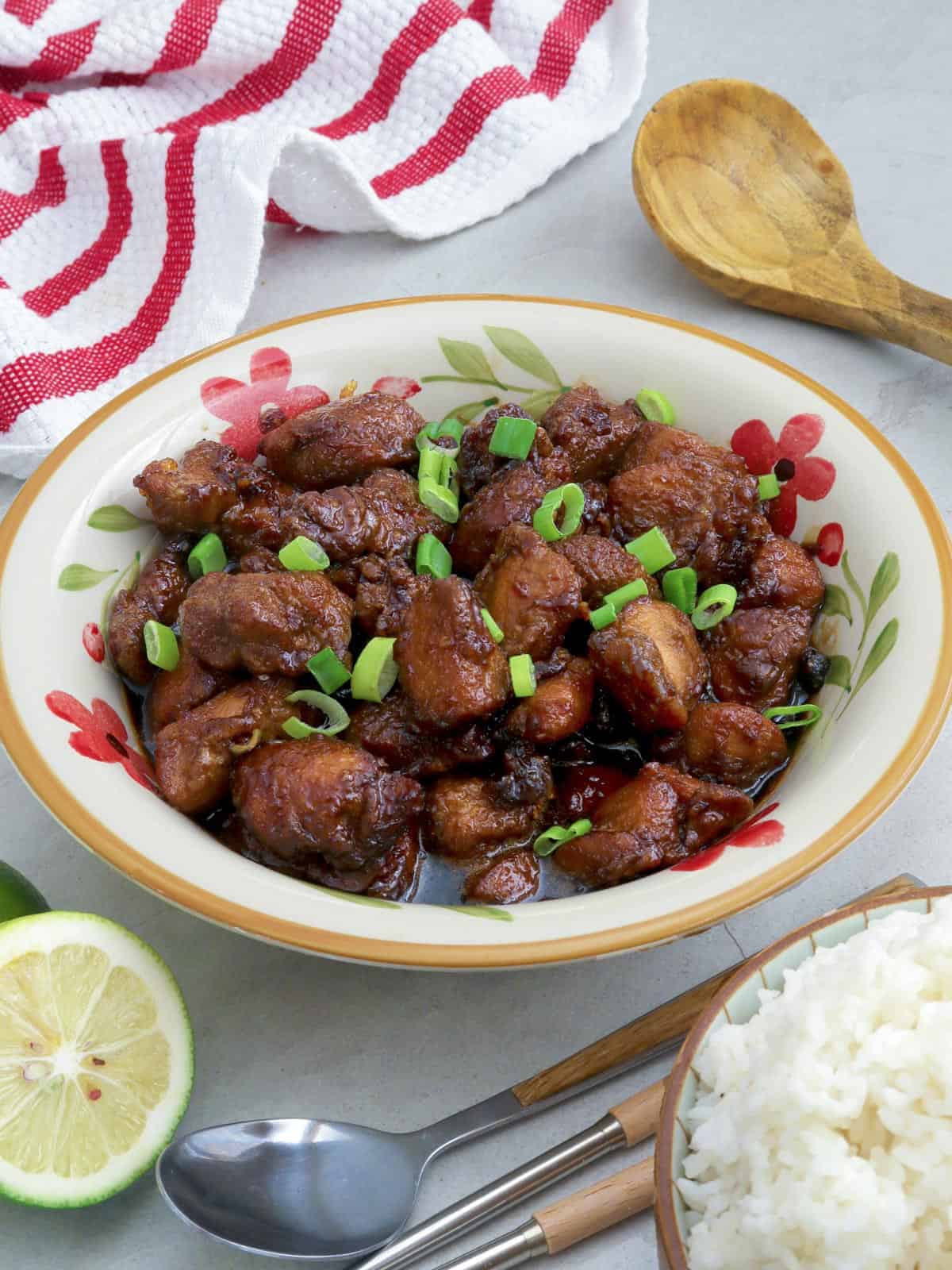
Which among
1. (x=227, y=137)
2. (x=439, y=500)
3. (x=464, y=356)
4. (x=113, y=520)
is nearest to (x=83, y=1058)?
(x=113, y=520)

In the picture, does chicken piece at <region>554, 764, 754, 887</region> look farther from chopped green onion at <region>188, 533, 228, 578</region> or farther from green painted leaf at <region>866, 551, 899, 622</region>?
chopped green onion at <region>188, 533, 228, 578</region>

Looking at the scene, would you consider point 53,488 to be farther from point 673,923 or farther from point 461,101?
point 461,101

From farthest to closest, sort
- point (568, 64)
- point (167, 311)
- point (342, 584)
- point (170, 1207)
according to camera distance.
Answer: point (568, 64) → point (167, 311) → point (342, 584) → point (170, 1207)

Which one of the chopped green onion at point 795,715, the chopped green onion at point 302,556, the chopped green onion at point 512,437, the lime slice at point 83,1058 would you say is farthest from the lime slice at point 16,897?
the chopped green onion at point 795,715

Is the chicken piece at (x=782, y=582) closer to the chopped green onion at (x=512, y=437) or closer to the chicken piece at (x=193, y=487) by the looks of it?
the chopped green onion at (x=512, y=437)

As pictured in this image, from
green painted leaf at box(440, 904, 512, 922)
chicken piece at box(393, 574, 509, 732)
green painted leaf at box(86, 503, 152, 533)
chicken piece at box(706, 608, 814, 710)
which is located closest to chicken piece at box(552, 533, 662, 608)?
chicken piece at box(706, 608, 814, 710)

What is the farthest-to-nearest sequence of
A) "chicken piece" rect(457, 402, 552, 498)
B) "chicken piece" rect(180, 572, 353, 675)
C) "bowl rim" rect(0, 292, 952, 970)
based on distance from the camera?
"chicken piece" rect(457, 402, 552, 498), "chicken piece" rect(180, 572, 353, 675), "bowl rim" rect(0, 292, 952, 970)

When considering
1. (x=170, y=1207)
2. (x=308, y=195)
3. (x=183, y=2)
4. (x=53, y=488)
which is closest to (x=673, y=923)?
(x=170, y=1207)
